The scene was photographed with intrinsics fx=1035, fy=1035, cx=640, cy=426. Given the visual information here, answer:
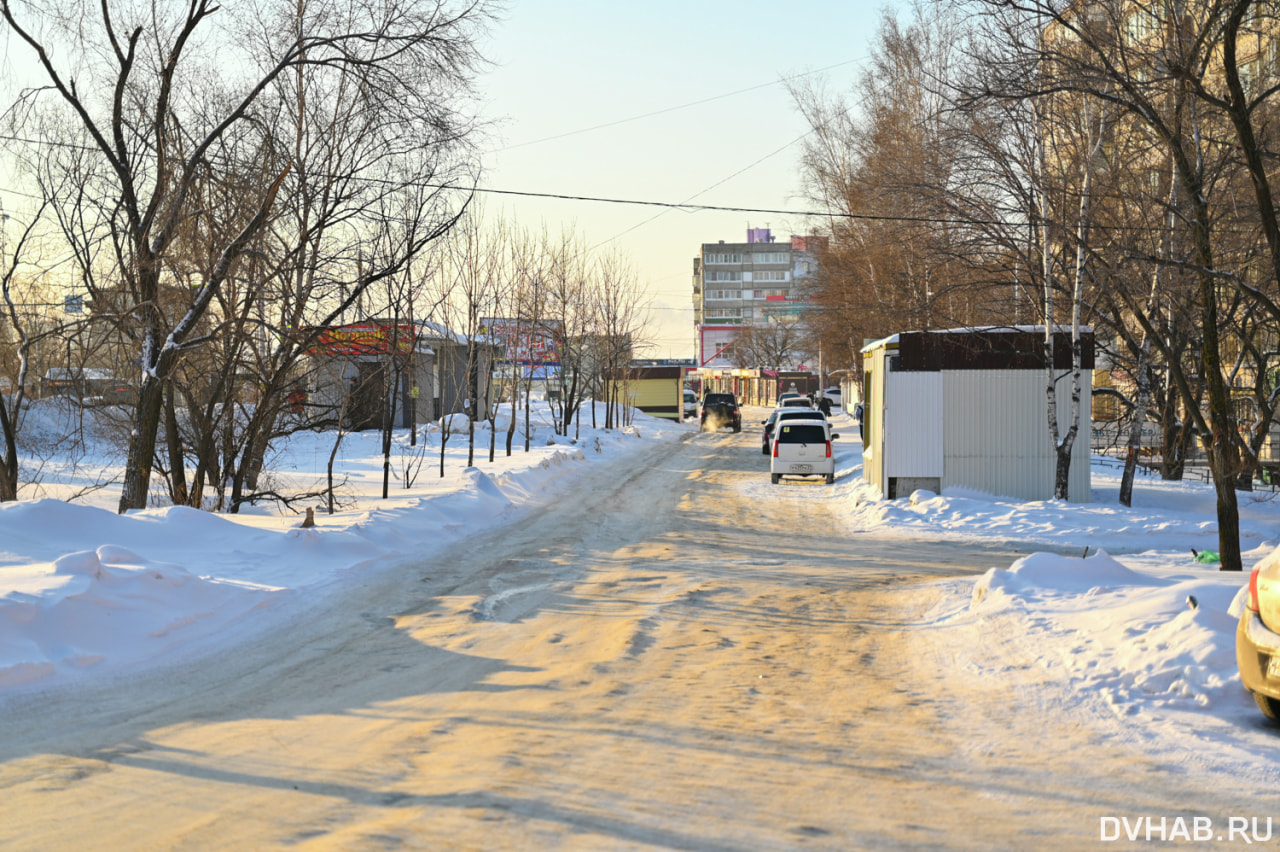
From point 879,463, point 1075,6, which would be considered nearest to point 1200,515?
point 879,463

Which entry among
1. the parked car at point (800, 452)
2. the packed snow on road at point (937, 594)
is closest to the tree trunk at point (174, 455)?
the packed snow on road at point (937, 594)

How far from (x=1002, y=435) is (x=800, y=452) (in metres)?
6.36

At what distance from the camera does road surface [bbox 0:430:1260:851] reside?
4.49m

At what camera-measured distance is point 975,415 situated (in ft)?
66.3

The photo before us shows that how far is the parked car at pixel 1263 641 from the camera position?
5.81m

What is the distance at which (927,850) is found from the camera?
14.0 ft

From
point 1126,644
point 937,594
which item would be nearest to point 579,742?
point 1126,644

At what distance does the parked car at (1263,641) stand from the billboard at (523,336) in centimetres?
2414

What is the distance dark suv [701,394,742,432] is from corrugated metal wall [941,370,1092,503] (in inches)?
1331

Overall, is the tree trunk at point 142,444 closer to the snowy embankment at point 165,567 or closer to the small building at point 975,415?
the snowy embankment at point 165,567

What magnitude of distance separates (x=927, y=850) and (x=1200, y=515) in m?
17.5

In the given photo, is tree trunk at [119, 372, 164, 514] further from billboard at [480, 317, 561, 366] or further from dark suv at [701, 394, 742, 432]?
dark suv at [701, 394, 742, 432]

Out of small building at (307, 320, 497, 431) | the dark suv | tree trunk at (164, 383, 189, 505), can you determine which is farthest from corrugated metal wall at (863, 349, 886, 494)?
the dark suv

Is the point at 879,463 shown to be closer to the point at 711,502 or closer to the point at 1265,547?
the point at 711,502
